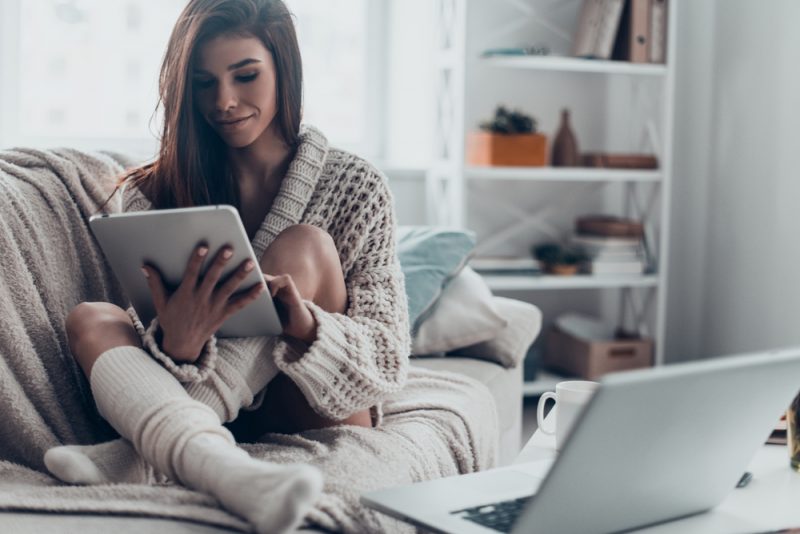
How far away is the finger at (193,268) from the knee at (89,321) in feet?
0.44

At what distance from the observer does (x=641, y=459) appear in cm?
93

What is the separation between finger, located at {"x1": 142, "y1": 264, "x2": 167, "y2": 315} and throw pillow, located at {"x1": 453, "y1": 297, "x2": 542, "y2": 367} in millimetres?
1031

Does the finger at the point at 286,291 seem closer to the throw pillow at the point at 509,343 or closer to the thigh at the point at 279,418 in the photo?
the thigh at the point at 279,418

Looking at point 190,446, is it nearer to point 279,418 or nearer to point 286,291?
point 286,291

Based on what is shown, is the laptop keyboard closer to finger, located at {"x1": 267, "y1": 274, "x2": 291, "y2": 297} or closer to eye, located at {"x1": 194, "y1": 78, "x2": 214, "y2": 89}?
finger, located at {"x1": 267, "y1": 274, "x2": 291, "y2": 297}

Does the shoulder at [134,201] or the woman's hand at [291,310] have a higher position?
the shoulder at [134,201]

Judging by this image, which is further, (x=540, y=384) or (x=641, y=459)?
(x=540, y=384)

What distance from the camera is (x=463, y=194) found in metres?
3.08

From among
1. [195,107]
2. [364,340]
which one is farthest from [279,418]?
[195,107]

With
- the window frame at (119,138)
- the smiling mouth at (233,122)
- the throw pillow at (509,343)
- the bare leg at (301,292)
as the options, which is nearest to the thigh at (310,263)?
the bare leg at (301,292)

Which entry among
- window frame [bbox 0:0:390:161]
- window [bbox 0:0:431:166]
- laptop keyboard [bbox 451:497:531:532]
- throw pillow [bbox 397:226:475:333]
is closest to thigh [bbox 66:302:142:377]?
laptop keyboard [bbox 451:497:531:532]

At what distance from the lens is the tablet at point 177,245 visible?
3.79 feet

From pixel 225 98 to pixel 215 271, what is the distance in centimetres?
43

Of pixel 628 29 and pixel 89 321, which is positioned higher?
pixel 628 29
